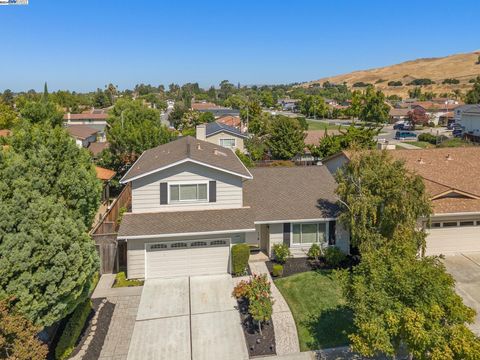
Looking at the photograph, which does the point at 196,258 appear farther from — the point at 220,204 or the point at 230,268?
the point at 220,204

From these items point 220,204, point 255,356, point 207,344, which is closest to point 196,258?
point 220,204

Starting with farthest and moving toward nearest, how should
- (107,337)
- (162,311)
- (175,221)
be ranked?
(175,221), (162,311), (107,337)

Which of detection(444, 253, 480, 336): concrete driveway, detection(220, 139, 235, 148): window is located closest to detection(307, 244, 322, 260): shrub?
detection(444, 253, 480, 336): concrete driveway

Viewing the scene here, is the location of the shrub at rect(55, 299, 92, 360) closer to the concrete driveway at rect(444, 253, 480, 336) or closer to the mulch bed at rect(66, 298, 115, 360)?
the mulch bed at rect(66, 298, 115, 360)

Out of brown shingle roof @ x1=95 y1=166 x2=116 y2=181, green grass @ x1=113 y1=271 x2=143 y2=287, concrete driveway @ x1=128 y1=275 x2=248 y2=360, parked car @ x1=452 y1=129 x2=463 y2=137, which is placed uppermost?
parked car @ x1=452 y1=129 x2=463 y2=137

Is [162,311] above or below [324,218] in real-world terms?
below

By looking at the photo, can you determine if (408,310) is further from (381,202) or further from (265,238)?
(265,238)
